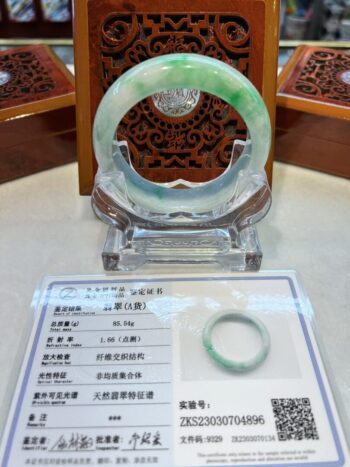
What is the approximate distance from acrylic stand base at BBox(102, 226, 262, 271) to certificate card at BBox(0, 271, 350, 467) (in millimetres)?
24

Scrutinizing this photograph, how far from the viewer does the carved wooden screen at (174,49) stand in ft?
2.44

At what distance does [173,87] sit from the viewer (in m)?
0.60

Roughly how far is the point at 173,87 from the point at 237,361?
12.1 inches

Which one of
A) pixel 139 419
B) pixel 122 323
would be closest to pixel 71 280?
pixel 122 323

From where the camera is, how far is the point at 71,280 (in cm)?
67

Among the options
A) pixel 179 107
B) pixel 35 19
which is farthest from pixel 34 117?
pixel 35 19

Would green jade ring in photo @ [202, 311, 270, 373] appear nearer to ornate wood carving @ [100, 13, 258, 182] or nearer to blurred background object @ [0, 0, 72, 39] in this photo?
ornate wood carving @ [100, 13, 258, 182]

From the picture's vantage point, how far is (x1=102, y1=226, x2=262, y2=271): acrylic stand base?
2.27 ft

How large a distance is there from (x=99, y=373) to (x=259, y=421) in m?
0.17

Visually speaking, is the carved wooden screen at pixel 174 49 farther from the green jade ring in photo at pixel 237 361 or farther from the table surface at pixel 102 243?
the green jade ring in photo at pixel 237 361

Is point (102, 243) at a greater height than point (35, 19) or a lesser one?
lesser

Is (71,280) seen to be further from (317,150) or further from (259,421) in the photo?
(317,150)

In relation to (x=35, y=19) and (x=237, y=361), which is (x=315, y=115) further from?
(x=35, y=19)
